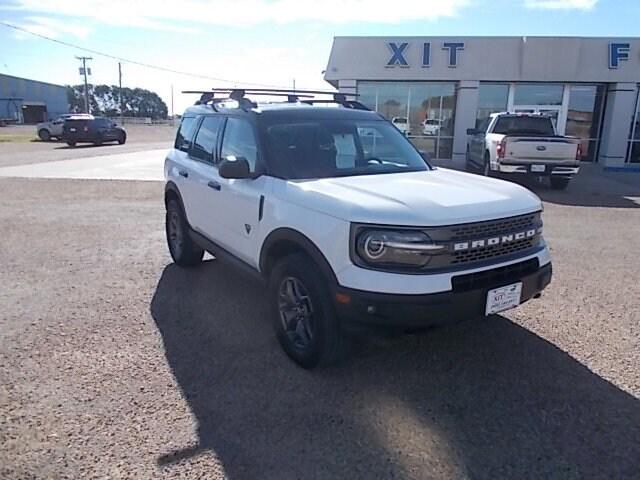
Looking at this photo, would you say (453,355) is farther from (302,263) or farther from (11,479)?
(11,479)

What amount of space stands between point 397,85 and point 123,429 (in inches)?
750

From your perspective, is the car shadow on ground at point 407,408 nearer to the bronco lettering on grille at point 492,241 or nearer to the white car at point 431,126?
the bronco lettering on grille at point 492,241

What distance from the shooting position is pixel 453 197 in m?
3.21

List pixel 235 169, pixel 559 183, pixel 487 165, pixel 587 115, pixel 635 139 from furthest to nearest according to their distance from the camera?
pixel 587 115 → pixel 635 139 → pixel 487 165 → pixel 559 183 → pixel 235 169

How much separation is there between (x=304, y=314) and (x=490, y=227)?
1.40 m

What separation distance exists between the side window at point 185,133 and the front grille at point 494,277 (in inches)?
144

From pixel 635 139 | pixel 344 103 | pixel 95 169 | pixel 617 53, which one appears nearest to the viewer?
pixel 344 103

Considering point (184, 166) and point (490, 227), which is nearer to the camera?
point (490, 227)

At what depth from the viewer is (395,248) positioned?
292 cm

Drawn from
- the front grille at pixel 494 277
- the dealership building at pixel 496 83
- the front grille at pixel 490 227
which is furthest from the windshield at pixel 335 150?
the dealership building at pixel 496 83

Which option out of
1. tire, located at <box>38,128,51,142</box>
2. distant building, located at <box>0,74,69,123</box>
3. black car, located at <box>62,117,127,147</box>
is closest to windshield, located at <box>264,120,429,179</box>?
black car, located at <box>62,117,127,147</box>

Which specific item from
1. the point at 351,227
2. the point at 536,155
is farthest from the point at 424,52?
the point at 351,227

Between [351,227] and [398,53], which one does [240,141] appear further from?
[398,53]

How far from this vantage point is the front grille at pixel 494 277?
2992mm
